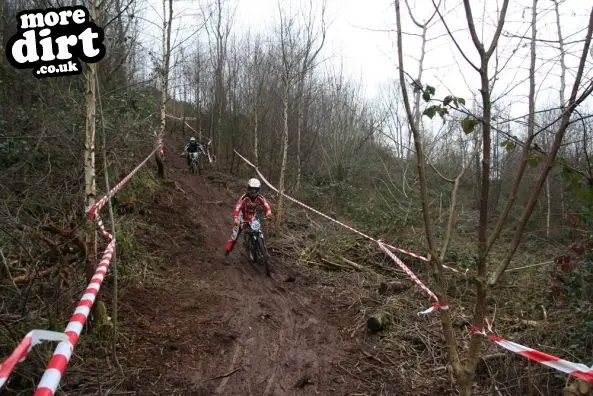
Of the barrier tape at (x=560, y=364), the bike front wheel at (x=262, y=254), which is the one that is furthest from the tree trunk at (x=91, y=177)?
the barrier tape at (x=560, y=364)

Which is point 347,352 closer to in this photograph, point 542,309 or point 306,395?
point 306,395

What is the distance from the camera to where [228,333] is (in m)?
5.44

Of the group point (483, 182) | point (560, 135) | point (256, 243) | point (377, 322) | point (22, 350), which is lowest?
point (377, 322)

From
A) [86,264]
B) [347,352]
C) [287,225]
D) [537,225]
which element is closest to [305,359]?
[347,352]

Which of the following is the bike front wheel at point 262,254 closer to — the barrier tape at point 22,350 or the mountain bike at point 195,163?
the barrier tape at point 22,350

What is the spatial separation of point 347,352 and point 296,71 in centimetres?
871

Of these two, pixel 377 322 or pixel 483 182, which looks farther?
pixel 377 322

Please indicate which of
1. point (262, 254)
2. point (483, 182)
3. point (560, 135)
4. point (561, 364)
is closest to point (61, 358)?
point (483, 182)

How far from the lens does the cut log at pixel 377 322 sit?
5934 millimetres

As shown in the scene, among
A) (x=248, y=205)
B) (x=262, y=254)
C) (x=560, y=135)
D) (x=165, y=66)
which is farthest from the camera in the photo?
(x=165, y=66)

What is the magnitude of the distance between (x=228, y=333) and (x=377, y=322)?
201 cm

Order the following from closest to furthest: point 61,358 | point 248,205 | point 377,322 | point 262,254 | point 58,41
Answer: point 61,358 → point 58,41 → point 377,322 → point 262,254 → point 248,205

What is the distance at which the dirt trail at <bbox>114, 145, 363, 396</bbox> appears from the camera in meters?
4.42

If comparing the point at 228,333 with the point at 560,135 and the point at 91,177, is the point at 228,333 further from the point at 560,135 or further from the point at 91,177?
the point at 560,135
